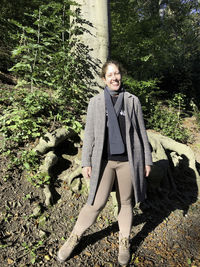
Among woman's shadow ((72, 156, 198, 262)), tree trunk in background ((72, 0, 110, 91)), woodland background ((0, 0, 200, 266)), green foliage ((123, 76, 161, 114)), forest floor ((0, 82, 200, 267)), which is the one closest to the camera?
forest floor ((0, 82, 200, 267))

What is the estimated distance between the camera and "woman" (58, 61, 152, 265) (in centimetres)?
214

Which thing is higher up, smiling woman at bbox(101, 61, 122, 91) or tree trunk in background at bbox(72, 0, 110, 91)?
tree trunk in background at bbox(72, 0, 110, 91)

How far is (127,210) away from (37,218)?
48.4 inches

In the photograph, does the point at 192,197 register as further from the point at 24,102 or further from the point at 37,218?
the point at 24,102

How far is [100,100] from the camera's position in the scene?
222cm

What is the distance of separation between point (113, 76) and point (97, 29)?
95.9 inches

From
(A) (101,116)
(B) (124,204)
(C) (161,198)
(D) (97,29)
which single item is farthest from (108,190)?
(D) (97,29)

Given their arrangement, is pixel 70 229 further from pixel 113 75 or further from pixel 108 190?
pixel 113 75

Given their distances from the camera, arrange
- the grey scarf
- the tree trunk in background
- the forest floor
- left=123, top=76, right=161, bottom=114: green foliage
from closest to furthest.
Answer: the grey scarf → the forest floor → the tree trunk in background → left=123, top=76, right=161, bottom=114: green foliage

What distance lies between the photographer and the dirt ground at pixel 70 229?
7.64 ft

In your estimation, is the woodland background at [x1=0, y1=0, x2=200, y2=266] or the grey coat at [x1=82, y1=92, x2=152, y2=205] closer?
the grey coat at [x1=82, y1=92, x2=152, y2=205]

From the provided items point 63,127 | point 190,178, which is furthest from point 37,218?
point 190,178

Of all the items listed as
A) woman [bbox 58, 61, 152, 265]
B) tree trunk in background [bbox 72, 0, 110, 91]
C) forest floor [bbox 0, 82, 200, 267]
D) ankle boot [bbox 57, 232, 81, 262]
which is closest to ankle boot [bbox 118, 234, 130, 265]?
woman [bbox 58, 61, 152, 265]

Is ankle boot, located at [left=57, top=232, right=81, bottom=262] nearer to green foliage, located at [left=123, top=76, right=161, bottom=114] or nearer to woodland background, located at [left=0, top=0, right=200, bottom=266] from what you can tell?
woodland background, located at [left=0, top=0, right=200, bottom=266]
